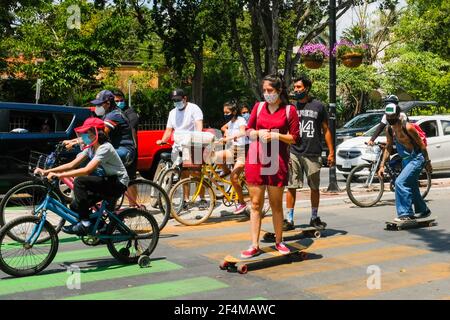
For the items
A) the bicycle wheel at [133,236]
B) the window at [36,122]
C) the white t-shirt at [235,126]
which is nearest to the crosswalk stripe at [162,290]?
the bicycle wheel at [133,236]

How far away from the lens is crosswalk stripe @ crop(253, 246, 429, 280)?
6207 mm

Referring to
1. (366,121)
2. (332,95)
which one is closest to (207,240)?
(332,95)

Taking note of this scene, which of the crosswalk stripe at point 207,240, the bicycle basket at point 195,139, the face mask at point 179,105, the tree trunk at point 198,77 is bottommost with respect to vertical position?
the crosswalk stripe at point 207,240

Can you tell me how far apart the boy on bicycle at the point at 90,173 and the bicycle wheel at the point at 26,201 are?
28 cm

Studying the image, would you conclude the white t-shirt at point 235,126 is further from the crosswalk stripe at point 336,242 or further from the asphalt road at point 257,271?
the crosswalk stripe at point 336,242

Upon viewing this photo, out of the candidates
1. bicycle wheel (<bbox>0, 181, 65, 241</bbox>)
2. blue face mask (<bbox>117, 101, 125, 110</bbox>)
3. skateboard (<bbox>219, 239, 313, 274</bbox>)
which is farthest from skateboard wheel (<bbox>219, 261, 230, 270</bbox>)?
blue face mask (<bbox>117, 101, 125, 110</bbox>)

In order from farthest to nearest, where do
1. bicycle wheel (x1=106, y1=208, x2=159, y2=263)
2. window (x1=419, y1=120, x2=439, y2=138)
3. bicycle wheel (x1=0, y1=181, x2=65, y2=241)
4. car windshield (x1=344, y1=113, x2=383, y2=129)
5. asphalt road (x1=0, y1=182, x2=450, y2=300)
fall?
car windshield (x1=344, y1=113, x2=383, y2=129) → window (x1=419, y1=120, x2=439, y2=138) → bicycle wheel (x1=0, y1=181, x2=65, y2=241) → bicycle wheel (x1=106, y1=208, x2=159, y2=263) → asphalt road (x1=0, y1=182, x2=450, y2=300)

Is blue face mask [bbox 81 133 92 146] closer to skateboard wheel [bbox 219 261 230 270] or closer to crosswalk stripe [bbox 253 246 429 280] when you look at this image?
skateboard wheel [bbox 219 261 230 270]

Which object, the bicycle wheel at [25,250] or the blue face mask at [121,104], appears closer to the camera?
the bicycle wheel at [25,250]

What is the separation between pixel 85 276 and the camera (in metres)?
6.14

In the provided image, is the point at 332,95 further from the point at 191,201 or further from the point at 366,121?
the point at 366,121

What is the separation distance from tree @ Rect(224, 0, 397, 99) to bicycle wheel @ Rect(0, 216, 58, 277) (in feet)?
62.8

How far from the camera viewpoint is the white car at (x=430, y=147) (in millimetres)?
14711

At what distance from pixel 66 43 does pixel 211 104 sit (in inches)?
393
